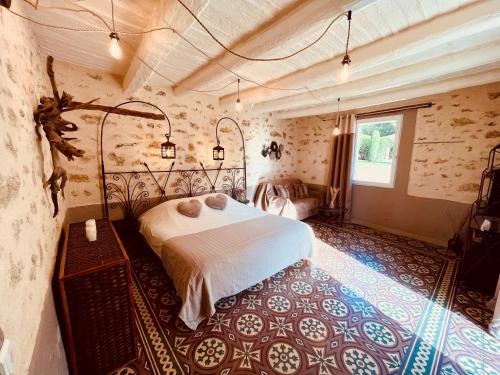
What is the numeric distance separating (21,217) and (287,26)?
1780mm

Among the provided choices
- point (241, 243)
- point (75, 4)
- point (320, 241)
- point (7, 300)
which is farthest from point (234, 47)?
point (320, 241)

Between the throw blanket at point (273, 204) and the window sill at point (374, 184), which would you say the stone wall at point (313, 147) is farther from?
the throw blanket at point (273, 204)

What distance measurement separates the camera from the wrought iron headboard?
275 cm

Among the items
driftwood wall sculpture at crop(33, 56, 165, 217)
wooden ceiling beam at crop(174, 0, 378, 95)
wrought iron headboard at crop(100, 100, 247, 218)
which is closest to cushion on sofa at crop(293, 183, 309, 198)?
wrought iron headboard at crop(100, 100, 247, 218)

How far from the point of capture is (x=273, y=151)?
187 inches

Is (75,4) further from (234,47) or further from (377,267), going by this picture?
(377,267)

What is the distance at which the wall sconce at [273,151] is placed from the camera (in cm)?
457

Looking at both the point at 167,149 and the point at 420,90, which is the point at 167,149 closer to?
the point at 167,149

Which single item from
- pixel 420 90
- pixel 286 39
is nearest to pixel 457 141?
pixel 420 90

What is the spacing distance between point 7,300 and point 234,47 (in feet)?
6.76

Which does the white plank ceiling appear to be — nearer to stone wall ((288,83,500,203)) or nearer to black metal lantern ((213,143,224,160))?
stone wall ((288,83,500,203))

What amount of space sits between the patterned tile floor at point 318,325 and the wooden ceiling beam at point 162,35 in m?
2.17

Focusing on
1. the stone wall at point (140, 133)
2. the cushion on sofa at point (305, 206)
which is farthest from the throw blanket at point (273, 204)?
the stone wall at point (140, 133)

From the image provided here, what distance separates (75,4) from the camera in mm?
1333
